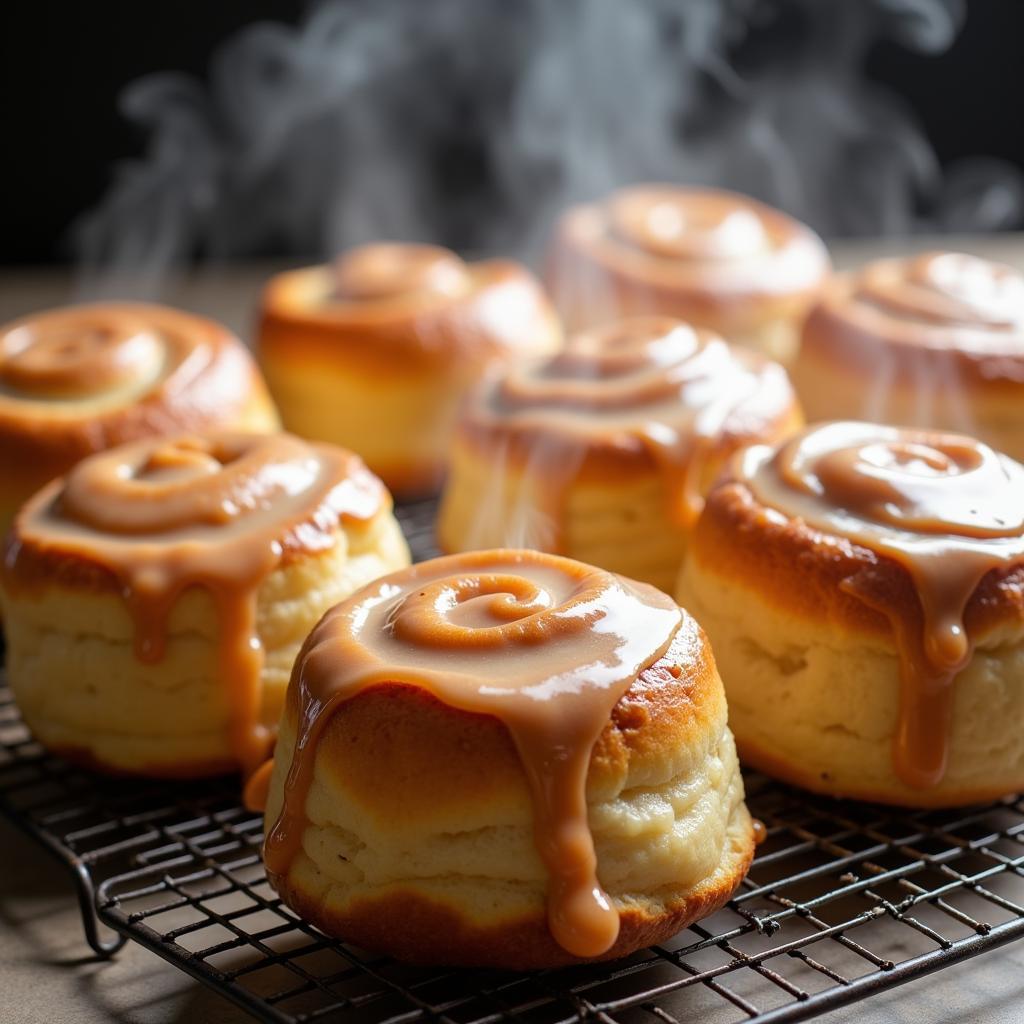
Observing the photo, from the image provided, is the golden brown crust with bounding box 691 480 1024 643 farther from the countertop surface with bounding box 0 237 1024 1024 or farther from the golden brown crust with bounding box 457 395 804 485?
the countertop surface with bounding box 0 237 1024 1024

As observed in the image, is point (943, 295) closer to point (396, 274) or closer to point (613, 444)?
point (613, 444)

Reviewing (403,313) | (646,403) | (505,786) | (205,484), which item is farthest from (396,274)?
(505,786)

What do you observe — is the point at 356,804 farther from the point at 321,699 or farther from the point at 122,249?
the point at 122,249

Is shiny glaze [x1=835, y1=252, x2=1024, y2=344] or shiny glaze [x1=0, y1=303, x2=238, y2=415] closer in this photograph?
shiny glaze [x1=0, y1=303, x2=238, y2=415]

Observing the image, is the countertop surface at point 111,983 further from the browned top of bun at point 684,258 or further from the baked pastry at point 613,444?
the browned top of bun at point 684,258

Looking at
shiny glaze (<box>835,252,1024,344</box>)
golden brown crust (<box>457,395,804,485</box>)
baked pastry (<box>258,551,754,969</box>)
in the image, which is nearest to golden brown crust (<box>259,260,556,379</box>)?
golden brown crust (<box>457,395,804,485</box>)

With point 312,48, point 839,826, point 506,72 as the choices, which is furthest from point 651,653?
point 506,72

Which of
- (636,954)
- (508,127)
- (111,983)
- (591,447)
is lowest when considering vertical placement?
(111,983)
